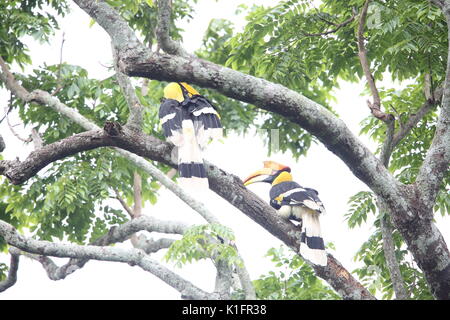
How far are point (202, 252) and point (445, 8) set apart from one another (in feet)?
7.06

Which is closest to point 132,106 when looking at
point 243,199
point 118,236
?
point 243,199

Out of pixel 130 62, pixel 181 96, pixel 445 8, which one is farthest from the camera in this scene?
pixel 181 96

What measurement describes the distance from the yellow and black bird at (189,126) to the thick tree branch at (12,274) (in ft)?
7.10

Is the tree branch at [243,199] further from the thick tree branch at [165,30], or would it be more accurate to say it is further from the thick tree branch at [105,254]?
the thick tree branch at [105,254]

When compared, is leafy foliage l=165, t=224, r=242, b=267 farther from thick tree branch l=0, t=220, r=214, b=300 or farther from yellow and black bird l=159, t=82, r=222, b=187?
yellow and black bird l=159, t=82, r=222, b=187

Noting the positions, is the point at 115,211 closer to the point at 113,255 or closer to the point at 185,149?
the point at 113,255

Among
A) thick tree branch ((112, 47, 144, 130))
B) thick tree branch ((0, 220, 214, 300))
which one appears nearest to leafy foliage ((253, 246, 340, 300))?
thick tree branch ((0, 220, 214, 300))

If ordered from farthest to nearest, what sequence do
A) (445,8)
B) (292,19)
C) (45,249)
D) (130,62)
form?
(45,249)
(292,19)
(445,8)
(130,62)

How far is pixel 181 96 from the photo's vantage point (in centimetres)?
400

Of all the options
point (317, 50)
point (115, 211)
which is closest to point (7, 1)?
point (115, 211)

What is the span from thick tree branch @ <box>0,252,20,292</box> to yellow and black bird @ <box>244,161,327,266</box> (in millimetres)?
2128

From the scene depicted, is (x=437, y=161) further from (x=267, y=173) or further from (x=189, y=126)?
(x=189, y=126)

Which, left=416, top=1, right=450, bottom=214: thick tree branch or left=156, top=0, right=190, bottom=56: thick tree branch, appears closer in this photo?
left=156, top=0, right=190, bottom=56: thick tree branch

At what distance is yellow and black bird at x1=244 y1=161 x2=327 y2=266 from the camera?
371 cm
